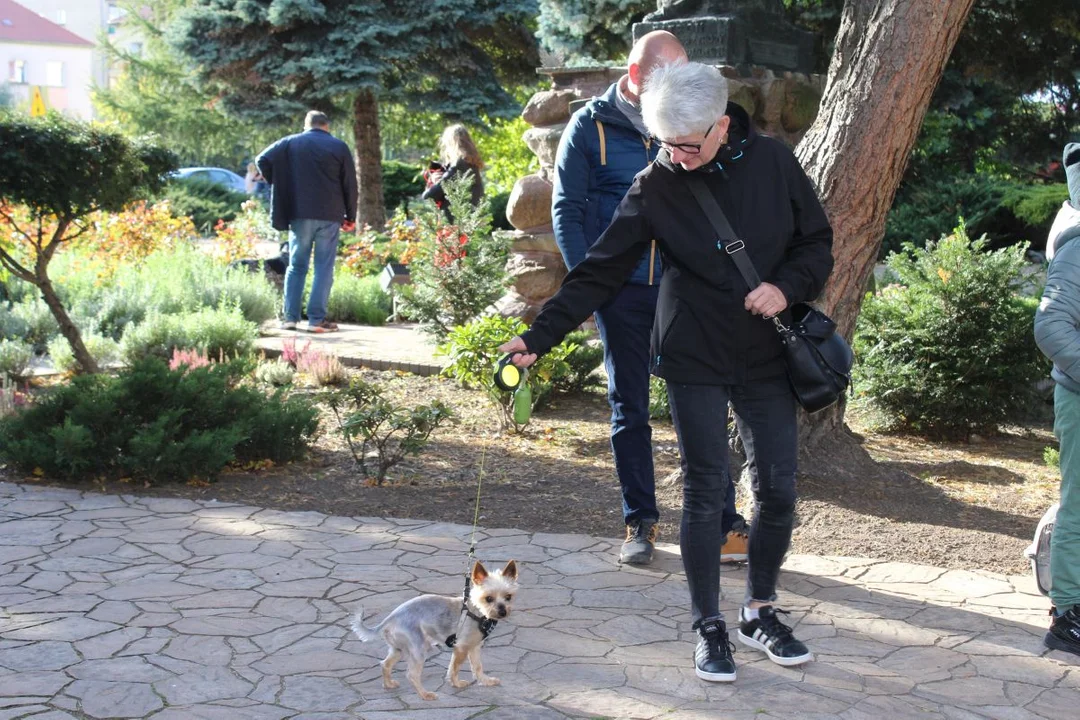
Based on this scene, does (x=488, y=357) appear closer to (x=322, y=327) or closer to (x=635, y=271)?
(x=635, y=271)

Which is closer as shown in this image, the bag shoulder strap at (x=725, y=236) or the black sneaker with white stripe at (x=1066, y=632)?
the bag shoulder strap at (x=725, y=236)

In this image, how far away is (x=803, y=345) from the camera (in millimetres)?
3578

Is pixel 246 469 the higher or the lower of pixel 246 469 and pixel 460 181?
the lower

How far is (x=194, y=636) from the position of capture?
13.1 feet

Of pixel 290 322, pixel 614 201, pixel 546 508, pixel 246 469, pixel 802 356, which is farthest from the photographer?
pixel 290 322

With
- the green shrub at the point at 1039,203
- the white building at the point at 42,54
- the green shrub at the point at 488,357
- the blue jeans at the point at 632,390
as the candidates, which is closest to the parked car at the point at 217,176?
the green shrub at the point at 1039,203

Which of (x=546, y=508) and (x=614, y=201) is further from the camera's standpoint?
(x=546, y=508)

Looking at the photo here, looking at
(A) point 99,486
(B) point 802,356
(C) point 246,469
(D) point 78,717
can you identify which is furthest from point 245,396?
(B) point 802,356

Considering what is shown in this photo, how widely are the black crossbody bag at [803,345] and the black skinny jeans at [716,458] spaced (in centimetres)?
11

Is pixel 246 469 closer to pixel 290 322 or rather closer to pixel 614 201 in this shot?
pixel 614 201

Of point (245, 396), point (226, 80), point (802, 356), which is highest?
point (226, 80)

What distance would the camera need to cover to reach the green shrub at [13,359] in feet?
28.7

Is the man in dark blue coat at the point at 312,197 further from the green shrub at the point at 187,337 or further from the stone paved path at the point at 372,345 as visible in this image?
the green shrub at the point at 187,337

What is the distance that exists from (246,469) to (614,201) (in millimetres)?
2816
